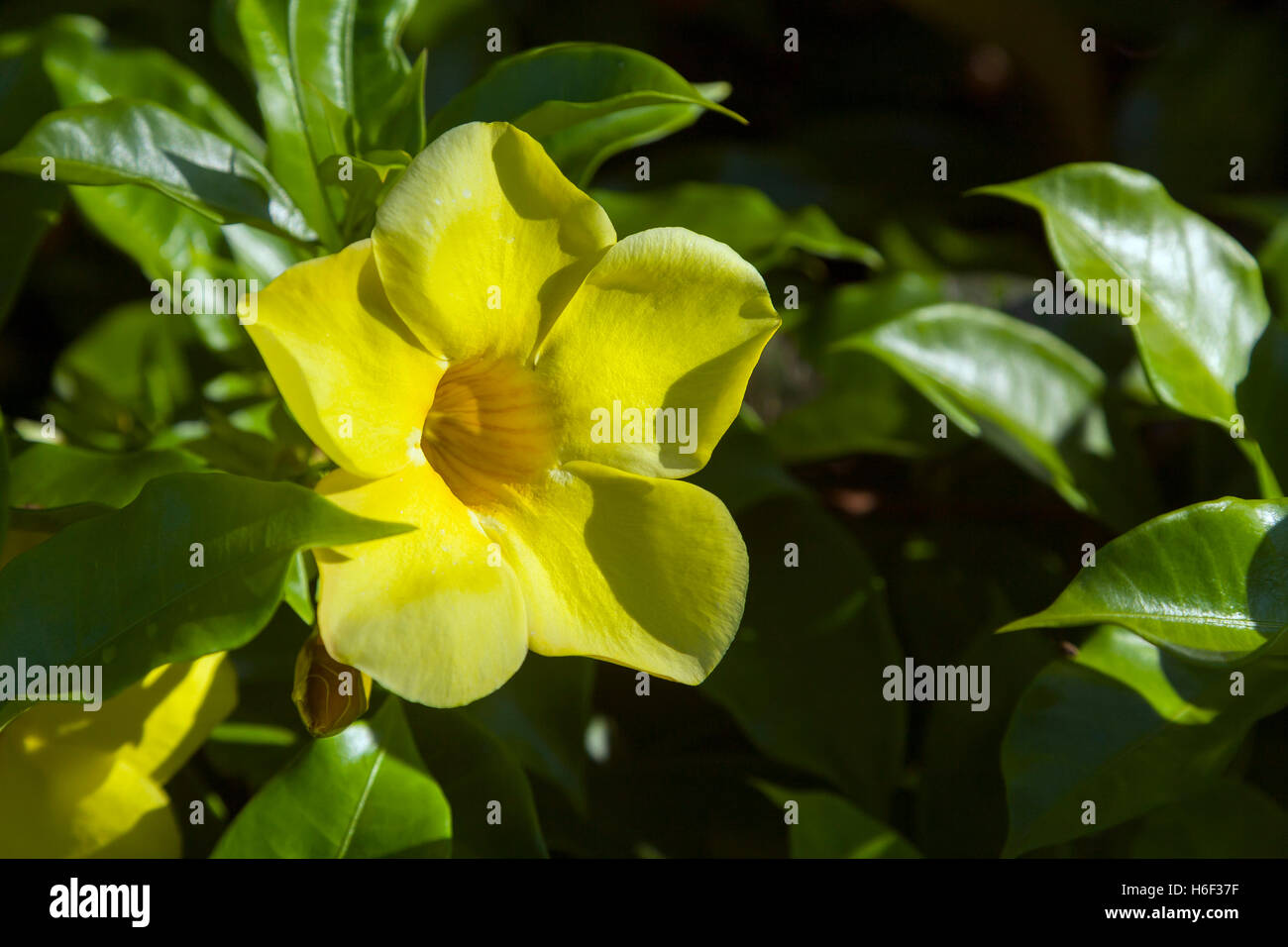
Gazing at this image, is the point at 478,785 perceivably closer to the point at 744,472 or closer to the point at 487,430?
the point at 487,430

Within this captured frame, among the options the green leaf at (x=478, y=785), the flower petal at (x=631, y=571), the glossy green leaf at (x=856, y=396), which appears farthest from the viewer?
the glossy green leaf at (x=856, y=396)

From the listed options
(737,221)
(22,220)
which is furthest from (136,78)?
(737,221)

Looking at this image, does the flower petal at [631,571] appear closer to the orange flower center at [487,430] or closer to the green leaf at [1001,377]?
the orange flower center at [487,430]

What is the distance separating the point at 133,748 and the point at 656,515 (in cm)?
65

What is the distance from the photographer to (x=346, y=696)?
1094 millimetres

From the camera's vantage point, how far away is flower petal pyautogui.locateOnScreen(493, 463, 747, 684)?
3.49ft

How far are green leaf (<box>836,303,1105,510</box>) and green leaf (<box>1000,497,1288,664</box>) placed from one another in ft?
1.15

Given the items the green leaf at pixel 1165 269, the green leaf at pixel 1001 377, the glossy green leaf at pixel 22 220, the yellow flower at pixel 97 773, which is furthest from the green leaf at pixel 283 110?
the green leaf at pixel 1165 269

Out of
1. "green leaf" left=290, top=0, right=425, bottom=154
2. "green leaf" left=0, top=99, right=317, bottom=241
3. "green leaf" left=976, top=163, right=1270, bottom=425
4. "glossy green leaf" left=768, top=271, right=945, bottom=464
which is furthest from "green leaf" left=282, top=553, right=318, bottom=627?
"green leaf" left=976, top=163, right=1270, bottom=425

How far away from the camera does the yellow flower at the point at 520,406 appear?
38.1 inches

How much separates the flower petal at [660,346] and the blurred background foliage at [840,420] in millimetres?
384

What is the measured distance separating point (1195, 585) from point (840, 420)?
69 cm
